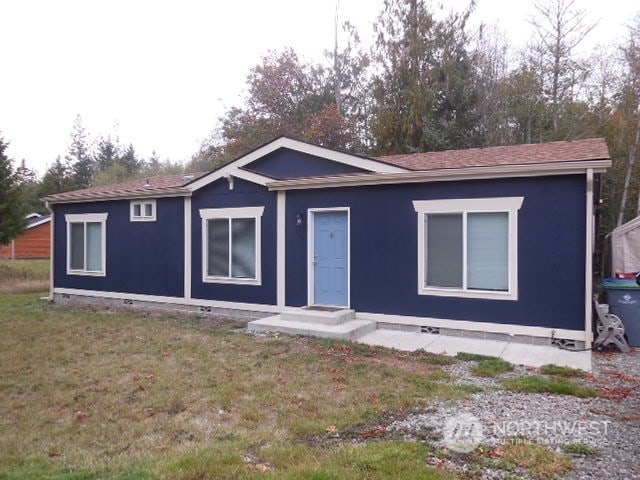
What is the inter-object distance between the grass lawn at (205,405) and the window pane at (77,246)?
478cm

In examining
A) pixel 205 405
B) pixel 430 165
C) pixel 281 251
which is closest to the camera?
pixel 205 405

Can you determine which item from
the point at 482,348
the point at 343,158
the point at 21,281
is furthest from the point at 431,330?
the point at 21,281

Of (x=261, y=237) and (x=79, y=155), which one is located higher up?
(x=79, y=155)

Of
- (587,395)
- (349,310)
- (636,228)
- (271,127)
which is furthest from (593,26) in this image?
(587,395)

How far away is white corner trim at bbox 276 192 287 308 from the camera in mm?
9719

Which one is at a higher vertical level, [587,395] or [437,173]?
[437,173]

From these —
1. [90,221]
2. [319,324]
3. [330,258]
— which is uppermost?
[90,221]

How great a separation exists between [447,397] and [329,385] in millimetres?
1263

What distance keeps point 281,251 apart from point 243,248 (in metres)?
1.01

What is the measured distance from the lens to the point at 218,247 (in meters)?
10.6

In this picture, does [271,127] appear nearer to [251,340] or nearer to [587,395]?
[251,340]

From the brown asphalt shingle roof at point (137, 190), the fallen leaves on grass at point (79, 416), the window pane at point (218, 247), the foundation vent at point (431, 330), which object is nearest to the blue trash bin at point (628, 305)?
the foundation vent at point (431, 330)

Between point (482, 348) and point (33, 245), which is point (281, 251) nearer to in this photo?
point (482, 348)

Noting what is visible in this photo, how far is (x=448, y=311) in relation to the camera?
8086 millimetres
